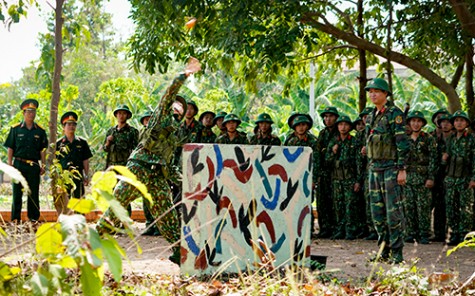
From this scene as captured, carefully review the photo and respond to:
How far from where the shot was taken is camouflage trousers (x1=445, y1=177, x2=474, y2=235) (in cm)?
1079

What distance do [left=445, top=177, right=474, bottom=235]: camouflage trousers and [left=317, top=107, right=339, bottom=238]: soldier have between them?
1.65 metres

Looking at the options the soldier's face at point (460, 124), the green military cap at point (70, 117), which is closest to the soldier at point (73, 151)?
the green military cap at point (70, 117)

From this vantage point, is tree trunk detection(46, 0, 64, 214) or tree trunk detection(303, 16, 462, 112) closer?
tree trunk detection(46, 0, 64, 214)

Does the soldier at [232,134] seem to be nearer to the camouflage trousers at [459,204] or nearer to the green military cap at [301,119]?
the green military cap at [301,119]

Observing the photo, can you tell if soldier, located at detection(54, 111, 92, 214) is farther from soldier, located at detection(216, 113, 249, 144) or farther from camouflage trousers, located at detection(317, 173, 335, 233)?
camouflage trousers, located at detection(317, 173, 335, 233)

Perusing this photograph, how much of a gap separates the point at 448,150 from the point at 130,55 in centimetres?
466

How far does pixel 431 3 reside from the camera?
12.2 meters

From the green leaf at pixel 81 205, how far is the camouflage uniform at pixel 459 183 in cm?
870

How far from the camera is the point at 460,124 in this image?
10.7 m

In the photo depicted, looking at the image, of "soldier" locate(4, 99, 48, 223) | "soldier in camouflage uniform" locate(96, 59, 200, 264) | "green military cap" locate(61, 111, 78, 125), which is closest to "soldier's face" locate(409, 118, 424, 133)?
"green military cap" locate(61, 111, 78, 125)

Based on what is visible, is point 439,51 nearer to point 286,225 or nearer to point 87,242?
point 286,225

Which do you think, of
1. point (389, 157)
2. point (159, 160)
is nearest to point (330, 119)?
point (389, 157)

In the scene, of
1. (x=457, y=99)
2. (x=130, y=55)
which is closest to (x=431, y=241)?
(x=457, y=99)

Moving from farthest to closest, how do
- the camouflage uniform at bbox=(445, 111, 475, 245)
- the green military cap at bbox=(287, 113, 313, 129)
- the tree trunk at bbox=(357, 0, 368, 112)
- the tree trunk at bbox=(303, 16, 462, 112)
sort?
the tree trunk at bbox=(357, 0, 368, 112), the tree trunk at bbox=(303, 16, 462, 112), the green military cap at bbox=(287, 113, 313, 129), the camouflage uniform at bbox=(445, 111, 475, 245)
